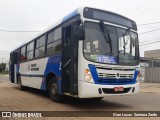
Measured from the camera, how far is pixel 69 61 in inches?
394

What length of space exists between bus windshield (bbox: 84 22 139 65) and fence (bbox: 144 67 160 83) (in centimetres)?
2482

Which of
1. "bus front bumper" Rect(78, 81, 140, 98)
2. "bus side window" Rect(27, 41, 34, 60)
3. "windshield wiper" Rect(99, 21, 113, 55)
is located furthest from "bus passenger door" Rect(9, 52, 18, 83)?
"bus front bumper" Rect(78, 81, 140, 98)

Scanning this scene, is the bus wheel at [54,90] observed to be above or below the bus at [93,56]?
below

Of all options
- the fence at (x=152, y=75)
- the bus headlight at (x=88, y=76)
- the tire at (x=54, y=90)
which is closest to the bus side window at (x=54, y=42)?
the tire at (x=54, y=90)

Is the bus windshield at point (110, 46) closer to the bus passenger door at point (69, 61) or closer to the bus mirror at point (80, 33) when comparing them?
the bus mirror at point (80, 33)

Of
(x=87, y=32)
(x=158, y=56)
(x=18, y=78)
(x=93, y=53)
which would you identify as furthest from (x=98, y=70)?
(x=158, y=56)

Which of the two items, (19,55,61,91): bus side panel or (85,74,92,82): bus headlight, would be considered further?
(19,55,61,91): bus side panel

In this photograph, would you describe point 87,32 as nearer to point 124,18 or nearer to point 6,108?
point 124,18

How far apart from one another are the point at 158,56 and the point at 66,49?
1847 inches

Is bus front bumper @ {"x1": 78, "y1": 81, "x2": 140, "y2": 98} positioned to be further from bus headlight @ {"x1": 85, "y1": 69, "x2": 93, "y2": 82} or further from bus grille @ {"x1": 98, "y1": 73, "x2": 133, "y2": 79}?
bus grille @ {"x1": 98, "y1": 73, "x2": 133, "y2": 79}

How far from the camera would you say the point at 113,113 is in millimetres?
9000

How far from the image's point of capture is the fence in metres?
34.3

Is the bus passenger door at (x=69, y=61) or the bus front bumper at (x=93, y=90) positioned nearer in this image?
the bus front bumper at (x=93, y=90)

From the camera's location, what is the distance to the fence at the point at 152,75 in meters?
34.3
